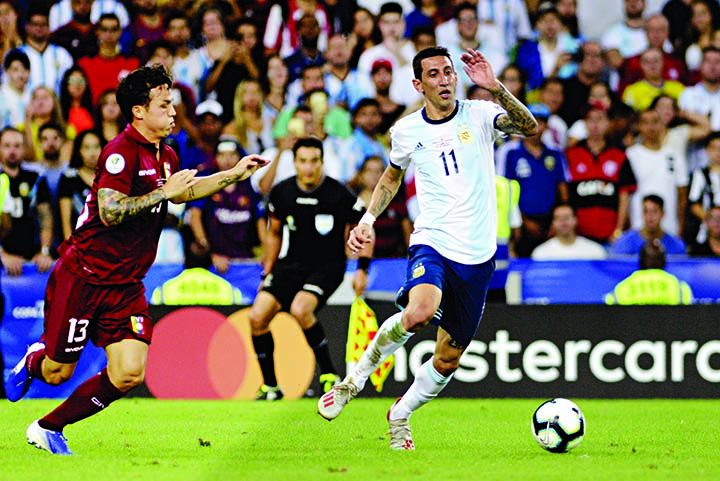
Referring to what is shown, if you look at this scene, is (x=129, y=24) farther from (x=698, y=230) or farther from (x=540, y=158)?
(x=698, y=230)

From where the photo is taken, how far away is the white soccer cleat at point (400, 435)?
866cm

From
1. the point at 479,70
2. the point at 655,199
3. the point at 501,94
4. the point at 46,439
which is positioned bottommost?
the point at 46,439

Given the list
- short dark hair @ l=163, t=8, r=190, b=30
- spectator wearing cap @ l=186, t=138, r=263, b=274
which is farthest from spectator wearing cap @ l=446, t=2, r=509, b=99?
short dark hair @ l=163, t=8, r=190, b=30

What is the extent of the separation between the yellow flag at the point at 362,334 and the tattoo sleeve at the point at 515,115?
16.2ft

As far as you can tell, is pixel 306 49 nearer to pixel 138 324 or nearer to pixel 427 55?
pixel 427 55

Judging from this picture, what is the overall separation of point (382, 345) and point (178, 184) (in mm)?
1704

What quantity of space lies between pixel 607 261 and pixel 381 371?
2.70 metres

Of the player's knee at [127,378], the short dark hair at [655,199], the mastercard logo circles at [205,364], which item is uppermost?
the short dark hair at [655,199]

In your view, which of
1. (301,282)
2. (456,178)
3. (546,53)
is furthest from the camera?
(546,53)

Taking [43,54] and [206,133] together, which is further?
[43,54]

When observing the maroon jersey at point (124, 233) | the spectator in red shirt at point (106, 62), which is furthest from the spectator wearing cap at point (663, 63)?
the maroon jersey at point (124, 233)

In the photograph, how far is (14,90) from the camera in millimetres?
16250

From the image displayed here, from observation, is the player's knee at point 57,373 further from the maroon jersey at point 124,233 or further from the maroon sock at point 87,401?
the maroon jersey at point 124,233

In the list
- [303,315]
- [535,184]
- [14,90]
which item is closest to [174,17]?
[14,90]
